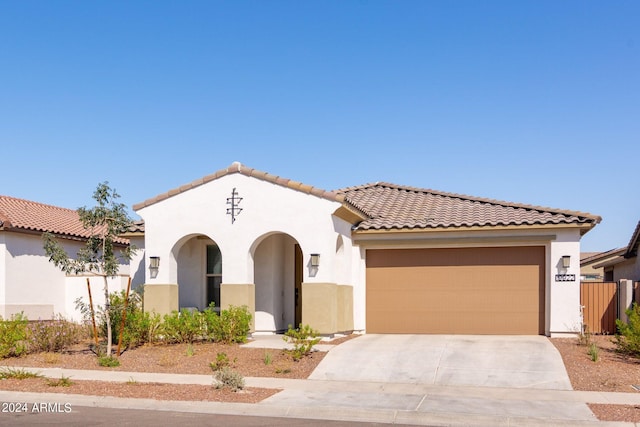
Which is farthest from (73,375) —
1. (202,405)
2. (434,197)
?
(434,197)

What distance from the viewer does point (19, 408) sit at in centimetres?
1162

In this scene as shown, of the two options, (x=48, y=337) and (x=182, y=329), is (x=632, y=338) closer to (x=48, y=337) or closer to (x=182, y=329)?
(x=182, y=329)

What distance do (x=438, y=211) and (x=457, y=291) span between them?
2749 mm

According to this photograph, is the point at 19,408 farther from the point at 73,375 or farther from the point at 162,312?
the point at 162,312

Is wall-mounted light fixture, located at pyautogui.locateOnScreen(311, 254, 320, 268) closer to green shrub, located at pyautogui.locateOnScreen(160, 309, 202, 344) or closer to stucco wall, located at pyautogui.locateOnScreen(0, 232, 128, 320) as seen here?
green shrub, located at pyautogui.locateOnScreen(160, 309, 202, 344)

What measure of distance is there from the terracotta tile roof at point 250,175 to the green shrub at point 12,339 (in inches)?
176

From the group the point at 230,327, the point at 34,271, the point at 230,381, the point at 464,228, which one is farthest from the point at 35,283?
the point at 464,228

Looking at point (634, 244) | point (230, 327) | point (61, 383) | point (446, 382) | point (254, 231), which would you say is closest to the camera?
point (61, 383)

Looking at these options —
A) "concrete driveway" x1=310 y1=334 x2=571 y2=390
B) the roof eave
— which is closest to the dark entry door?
the roof eave

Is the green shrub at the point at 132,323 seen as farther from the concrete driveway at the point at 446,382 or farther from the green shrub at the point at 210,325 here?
the concrete driveway at the point at 446,382

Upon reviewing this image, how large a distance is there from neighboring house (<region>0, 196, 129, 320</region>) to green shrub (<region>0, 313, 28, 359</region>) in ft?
15.5

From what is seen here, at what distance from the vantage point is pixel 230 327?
17.9 meters

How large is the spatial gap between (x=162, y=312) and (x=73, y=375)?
5157mm

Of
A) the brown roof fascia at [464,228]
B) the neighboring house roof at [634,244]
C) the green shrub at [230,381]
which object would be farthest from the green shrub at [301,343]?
the neighboring house roof at [634,244]
